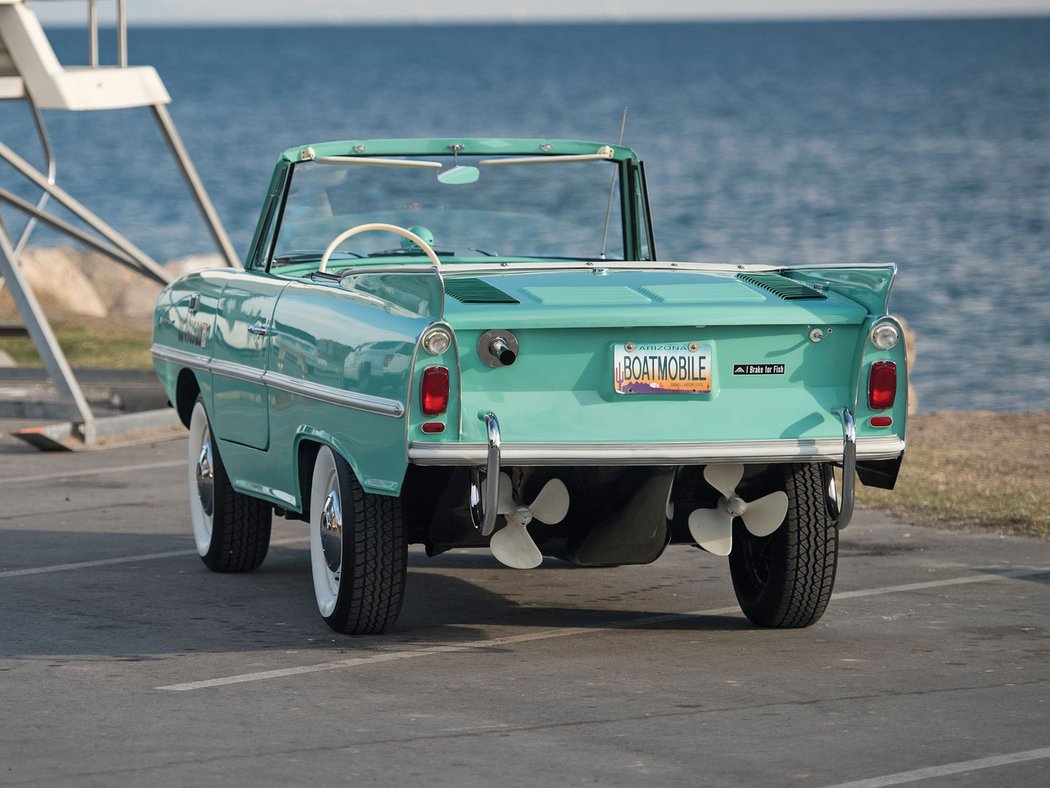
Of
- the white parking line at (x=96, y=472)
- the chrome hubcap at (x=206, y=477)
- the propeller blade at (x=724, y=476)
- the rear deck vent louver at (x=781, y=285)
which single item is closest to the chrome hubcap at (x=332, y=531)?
the propeller blade at (x=724, y=476)

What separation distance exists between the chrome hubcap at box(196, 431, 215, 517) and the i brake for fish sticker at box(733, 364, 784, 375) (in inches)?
117

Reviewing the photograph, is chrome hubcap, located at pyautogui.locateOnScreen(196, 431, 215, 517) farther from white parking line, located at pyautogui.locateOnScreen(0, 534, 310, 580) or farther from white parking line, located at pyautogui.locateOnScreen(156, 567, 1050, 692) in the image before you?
white parking line, located at pyautogui.locateOnScreen(156, 567, 1050, 692)

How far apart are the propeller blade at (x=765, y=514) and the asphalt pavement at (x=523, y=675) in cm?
44

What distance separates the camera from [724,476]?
279 inches

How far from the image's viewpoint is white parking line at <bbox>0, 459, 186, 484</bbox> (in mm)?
11883

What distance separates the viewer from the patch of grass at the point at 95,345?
18052 millimetres

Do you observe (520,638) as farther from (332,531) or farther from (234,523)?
(234,523)

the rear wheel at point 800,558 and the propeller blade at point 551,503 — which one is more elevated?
the propeller blade at point 551,503

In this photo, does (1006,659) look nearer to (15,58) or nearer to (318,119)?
(15,58)

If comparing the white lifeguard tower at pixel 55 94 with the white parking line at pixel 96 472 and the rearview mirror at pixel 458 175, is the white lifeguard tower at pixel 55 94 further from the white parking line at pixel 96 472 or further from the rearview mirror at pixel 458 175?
the rearview mirror at pixel 458 175

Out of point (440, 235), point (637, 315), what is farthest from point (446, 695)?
point (440, 235)

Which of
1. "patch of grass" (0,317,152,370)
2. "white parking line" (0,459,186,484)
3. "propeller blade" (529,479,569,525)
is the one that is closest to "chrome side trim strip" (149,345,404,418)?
"propeller blade" (529,479,569,525)

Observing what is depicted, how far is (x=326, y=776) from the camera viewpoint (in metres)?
5.43

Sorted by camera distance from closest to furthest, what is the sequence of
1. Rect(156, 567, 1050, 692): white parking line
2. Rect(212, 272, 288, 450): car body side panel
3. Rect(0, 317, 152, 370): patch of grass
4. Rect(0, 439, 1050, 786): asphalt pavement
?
1. Rect(0, 439, 1050, 786): asphalt pavement
2. Rect(156, 567, 1050, 692): white parking line
3. Rect(212, 272, 288, 450): car body side panel
4. Rect(0, 317, 152, 370): patch of grass
